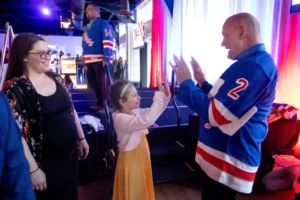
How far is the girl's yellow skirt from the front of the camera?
158 cm

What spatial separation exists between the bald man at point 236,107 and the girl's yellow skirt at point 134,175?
0.53 meters

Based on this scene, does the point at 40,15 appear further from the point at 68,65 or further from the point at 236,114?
the point at 236,114

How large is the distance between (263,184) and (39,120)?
86.9 inches

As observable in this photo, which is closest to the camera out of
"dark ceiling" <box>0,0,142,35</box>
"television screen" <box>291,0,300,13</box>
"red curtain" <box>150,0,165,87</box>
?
"television screen" <box>291,0,300,13</box>

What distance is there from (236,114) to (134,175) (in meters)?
0.87

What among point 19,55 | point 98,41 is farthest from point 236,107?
point 98,41

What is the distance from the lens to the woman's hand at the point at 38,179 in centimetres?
125

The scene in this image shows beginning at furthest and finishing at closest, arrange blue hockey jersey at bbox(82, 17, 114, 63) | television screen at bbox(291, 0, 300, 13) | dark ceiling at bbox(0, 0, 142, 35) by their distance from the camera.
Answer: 1. dark ceiling at bbox(0, 0, 142, 35)
2. blue hockey jersey at bbox(82, 17, 114, 63)
3. television screen at bbox(291, 0, 300, 13)

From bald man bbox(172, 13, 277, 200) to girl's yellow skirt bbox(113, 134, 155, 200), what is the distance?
53cm

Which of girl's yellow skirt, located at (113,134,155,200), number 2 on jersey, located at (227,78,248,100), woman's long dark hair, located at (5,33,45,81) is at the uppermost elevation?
woman's long dark hair, located at (5,33,45,81)

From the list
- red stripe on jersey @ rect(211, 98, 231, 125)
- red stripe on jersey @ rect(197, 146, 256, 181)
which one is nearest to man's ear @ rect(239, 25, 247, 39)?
red stripe on jersey @ rect(211, 98, 231, 125)

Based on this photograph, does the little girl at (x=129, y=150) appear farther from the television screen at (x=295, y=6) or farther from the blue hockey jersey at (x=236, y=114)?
the television screen at (x=295, y=6)

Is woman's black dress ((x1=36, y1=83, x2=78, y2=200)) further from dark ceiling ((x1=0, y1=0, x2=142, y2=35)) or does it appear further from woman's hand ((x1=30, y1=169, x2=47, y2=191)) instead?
dark ceiling ((x1=0, y1=0, x2=142, y2=35))

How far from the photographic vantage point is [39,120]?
1305 mm
